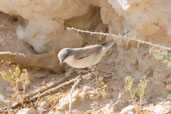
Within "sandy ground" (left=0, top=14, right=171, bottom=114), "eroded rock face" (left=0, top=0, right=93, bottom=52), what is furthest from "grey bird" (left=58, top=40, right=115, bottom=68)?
"eroded rock face" (left=0, top=0, right=93, bottom=52)

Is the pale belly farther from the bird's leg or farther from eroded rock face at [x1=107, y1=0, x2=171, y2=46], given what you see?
eroded rock face at [x1=107, y1=0, x2=171, y2=46]

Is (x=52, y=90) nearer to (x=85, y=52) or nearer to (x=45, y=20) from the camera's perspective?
(x=85, y=52)

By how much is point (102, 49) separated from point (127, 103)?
121 cm

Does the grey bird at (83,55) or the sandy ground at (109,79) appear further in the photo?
the grey bird at (83,55)

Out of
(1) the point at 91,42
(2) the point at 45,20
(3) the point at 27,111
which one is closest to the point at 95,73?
(1) the point at 91,42

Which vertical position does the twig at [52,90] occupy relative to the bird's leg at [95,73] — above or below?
below

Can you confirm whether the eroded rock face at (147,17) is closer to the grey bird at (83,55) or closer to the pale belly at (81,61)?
the grey bird at (83,55)

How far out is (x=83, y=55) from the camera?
5348 mm

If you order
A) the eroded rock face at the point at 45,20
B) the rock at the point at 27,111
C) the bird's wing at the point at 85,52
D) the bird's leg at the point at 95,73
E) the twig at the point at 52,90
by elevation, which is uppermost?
the eroded rock face at the point at 45,20

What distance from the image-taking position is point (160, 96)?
4.66 meters

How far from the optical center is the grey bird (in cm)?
523

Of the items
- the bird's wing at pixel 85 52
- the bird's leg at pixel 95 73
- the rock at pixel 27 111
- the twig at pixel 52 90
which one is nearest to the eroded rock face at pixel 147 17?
the bird's wing at pixel 85 52

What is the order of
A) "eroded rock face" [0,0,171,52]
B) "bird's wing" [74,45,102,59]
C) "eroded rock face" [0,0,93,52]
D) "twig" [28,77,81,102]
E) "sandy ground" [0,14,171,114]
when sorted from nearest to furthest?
"sandy ground" [0,14,171,114] → "eroded rock face" [0,0,171,52] → "twig" [28,77,81,102] → "bird's wing" [74,45,102,59] → "eroded rock face" [0,0,93,52]

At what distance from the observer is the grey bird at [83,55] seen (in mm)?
5234
